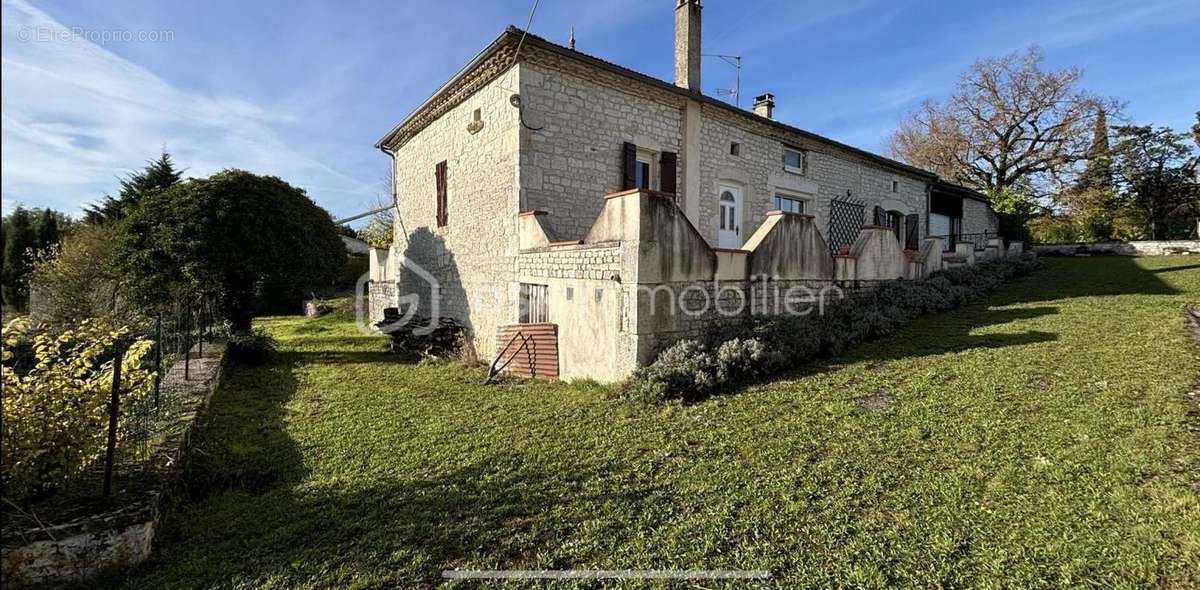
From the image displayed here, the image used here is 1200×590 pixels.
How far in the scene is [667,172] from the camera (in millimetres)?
10422

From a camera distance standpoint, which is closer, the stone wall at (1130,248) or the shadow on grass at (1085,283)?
the shadow on grass at (1085,283)

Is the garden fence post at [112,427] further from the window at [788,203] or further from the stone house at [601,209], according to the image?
the window at [788,203]

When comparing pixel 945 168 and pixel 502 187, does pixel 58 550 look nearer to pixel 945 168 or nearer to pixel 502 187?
pixel 502 187

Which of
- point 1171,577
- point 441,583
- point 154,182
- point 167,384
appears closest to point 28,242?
point 154,182

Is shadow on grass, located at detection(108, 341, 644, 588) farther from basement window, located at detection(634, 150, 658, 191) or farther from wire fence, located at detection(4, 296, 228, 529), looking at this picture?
basement window, located at detection(634, 150, 658, 191)

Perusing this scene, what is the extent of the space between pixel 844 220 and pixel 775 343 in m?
9.35

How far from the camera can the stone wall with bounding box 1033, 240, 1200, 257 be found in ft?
55.2

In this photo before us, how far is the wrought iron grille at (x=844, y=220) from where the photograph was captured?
558 inches

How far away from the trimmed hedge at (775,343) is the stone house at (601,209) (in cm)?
36

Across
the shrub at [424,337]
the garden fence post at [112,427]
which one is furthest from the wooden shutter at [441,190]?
the garden fence post at [112,427]

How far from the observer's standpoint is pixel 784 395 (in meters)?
5.79

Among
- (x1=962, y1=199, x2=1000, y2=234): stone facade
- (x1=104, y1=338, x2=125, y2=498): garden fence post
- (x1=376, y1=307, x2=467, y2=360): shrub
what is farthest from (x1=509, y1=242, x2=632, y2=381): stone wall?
(x1=962, y1=199, x2=1000, y2=234): stone facade

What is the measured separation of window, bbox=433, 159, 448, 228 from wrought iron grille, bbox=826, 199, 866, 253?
10.2 m

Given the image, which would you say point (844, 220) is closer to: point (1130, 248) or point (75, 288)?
point (1130, 248)
